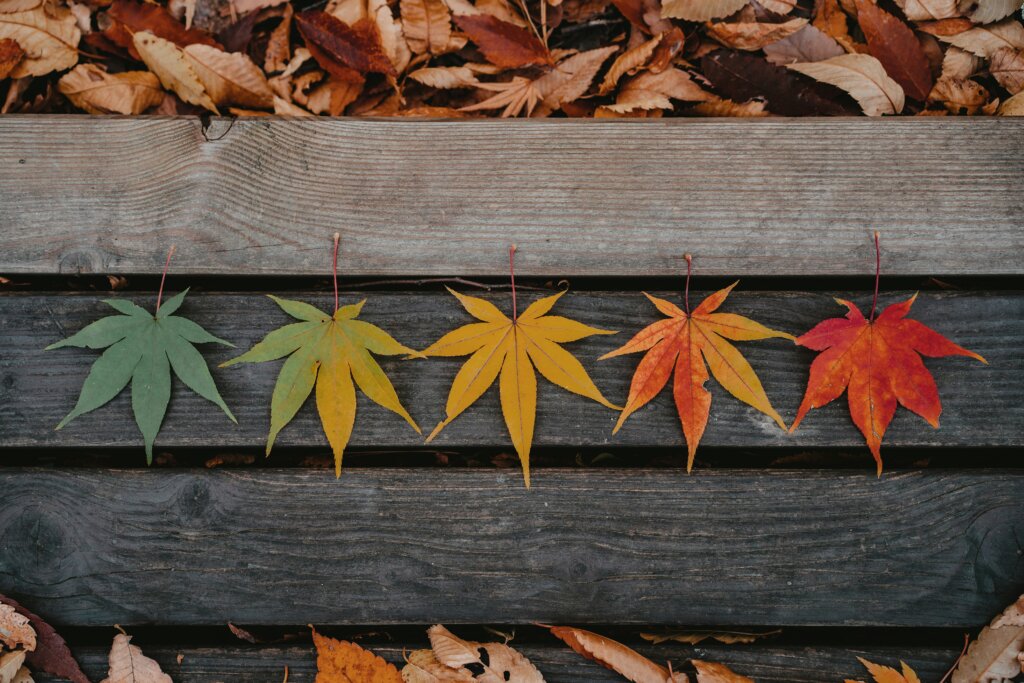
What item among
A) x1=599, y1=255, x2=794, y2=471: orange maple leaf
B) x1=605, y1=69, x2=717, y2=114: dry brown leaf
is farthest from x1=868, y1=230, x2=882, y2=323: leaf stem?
x1=605, y1=69, x2=717, y2=114: dry brown leaf

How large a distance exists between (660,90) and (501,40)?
297 mm

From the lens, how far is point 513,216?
1.00 meters

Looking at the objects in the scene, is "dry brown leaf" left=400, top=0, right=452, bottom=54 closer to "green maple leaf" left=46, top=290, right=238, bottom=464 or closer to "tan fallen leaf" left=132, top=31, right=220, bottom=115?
"tan fallen leaf" left=132, top=31, right=220, bottom=115

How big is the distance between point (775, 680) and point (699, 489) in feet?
1.10

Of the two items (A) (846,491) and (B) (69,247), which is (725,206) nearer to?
(A) (846,491)

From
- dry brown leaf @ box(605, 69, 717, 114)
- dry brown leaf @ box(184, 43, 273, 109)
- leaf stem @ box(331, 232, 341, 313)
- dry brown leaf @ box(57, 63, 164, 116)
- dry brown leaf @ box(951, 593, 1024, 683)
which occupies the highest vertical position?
dry brown leaf @ box(605, 69, 717, 114)

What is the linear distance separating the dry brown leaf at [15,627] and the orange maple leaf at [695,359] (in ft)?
3.30

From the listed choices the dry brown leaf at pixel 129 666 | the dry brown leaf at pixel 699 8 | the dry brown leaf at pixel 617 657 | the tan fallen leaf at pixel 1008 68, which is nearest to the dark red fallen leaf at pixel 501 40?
the dry brown leaf at pixel 699 8

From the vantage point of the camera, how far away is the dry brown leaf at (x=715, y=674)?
0.93 meters

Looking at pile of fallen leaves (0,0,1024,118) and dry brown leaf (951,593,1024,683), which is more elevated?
pile of fallen leaves (0,0,1024,118)

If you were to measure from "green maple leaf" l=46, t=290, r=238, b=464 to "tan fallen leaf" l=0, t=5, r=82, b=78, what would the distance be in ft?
1.57

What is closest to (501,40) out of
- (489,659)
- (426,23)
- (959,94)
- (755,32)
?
(426,23)

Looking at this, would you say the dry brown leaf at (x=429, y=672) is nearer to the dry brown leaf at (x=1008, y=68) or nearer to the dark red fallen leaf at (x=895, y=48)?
the dark red fallen leaf at (x=895, y=48)

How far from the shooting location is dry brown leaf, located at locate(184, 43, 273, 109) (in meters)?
1.02
